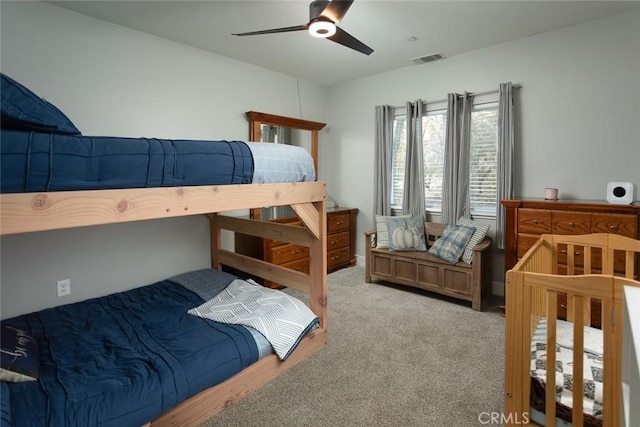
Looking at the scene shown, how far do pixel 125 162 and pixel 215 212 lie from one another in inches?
28.3

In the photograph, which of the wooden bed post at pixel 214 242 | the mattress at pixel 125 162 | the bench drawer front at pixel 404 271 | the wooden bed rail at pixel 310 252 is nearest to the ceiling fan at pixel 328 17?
the mattress at pixel 125 162

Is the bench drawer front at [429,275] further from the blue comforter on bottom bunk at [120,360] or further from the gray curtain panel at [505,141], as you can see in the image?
the blue comforter on bottom bunk at [120,360]

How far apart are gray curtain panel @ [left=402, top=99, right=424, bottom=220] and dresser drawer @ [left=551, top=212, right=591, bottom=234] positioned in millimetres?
1410

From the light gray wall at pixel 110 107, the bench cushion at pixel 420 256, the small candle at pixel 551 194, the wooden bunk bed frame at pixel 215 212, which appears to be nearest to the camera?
the wooden bunk bed frame at pixel 215 212

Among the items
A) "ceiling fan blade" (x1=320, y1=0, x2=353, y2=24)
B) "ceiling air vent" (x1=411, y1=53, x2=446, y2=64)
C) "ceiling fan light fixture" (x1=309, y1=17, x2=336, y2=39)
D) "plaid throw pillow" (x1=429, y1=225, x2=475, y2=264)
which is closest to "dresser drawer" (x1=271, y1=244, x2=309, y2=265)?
"plaid throw pillow" (x1=429, y1=225, x2=475, y2=264)

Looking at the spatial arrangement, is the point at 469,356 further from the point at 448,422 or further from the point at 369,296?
the point at 369,296

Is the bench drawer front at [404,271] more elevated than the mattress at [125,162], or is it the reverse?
the mattress at [125,162]

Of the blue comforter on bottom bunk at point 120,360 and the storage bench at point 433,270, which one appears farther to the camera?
the storage bench at point 433,270

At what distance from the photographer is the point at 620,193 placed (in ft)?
8.55

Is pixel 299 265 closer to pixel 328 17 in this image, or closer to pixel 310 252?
pixel 310 252

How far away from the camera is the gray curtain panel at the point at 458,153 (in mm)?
3592

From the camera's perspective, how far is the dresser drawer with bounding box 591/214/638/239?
95.8 inches

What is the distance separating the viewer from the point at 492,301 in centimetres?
340

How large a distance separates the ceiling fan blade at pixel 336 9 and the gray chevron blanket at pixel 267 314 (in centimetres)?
191
